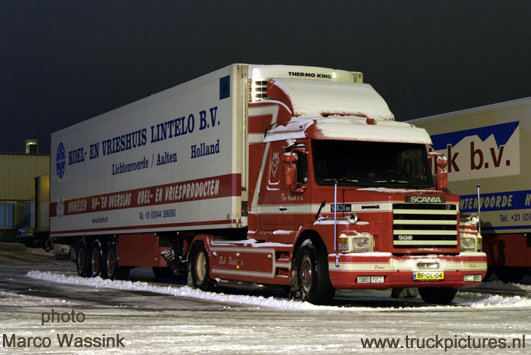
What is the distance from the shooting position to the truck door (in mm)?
16047

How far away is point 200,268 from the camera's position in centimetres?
2000

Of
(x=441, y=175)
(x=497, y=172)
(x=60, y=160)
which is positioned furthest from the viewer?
(x=60, y=160)

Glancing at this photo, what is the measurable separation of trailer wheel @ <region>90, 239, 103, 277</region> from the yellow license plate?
12.3m

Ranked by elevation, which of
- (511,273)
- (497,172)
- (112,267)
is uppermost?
(497,172)

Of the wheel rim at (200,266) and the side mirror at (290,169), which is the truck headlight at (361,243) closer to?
the side mirror at (290,169)

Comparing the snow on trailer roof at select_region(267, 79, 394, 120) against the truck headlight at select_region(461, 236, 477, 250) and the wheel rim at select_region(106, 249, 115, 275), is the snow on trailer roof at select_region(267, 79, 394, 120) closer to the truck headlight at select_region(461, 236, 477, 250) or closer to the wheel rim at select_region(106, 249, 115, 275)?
the truck headlight at select_region(461, 236, 477, 250)

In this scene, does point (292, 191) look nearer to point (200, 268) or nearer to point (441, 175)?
point (441, 175)

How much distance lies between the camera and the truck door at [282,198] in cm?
1605

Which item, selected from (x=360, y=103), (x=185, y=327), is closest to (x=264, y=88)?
(x=360, y=103)

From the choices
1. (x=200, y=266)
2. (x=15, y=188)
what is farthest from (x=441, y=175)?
(x=15, y=188)

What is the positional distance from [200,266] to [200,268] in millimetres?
44

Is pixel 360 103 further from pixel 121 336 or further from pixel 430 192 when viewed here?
pixel 121 336

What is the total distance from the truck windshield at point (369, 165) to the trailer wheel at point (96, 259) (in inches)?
446

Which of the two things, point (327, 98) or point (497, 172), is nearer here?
point (327, 98)
